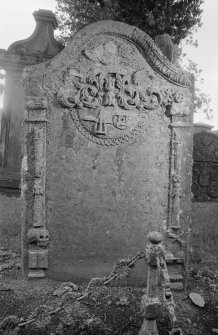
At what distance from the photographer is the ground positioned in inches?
118

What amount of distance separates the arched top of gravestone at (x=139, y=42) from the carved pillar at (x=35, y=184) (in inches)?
33.8

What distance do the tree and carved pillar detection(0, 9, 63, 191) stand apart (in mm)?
3495

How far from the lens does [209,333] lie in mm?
3086

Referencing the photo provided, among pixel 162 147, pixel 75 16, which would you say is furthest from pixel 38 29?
pixel 162 147

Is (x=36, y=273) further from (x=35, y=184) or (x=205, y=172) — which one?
(x=205, y=172)

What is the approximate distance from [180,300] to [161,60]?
270 cm

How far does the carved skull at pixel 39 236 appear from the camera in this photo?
3.72 meters

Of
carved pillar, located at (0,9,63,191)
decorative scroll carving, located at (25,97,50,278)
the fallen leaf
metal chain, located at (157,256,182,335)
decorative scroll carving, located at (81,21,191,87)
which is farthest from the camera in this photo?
carved pillar, located at (0,9,63,191)

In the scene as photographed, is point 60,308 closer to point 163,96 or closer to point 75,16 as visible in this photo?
point 163,96

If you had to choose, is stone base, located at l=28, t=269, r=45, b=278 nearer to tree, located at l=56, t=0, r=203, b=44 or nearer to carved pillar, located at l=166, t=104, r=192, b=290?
carved pillar, located at l=166, t=104, r=192, b=290

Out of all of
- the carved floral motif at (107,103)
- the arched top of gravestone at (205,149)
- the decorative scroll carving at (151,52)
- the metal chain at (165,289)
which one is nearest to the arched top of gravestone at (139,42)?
the decorative scroll carving at (151,52)

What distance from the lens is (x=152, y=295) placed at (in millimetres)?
2668

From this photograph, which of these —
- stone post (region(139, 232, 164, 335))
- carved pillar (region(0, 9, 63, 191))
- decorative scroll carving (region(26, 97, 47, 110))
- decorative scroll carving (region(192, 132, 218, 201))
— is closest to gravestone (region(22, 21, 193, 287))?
decorative scroll carving (region(26, 97, 47, 110))

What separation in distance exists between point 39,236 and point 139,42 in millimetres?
2459
